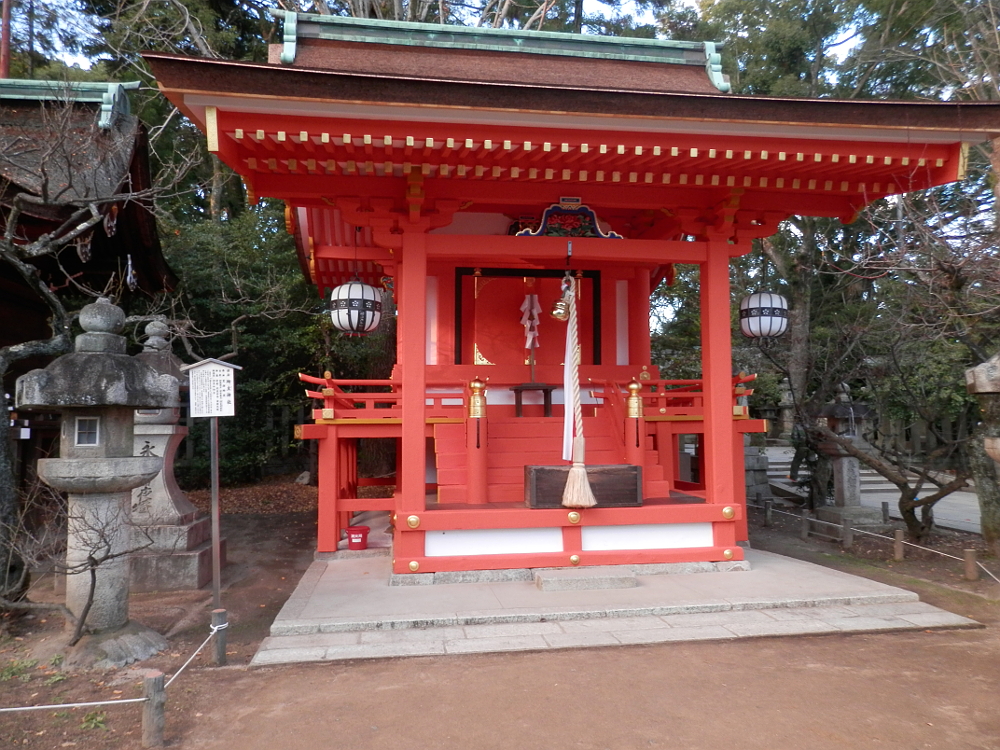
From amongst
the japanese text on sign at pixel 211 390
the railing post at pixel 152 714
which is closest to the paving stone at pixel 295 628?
the railing post at pixel 152 714

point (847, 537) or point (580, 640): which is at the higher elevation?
point (580, 640)

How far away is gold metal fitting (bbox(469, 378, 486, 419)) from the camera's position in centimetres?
660

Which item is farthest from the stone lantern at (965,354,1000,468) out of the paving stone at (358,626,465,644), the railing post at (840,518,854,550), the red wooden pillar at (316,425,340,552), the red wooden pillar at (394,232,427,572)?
the red wooden pillar at (316,425,340,552)

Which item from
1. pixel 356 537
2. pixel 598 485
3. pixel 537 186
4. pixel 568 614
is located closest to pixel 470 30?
pixel 537 186

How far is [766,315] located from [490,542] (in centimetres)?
423

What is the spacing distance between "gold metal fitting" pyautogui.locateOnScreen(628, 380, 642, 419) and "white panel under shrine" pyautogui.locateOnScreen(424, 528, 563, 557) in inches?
63.6

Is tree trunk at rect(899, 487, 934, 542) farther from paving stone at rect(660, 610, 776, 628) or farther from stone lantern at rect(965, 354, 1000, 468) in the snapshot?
paving stone at rect(660, 610, 776, 628)

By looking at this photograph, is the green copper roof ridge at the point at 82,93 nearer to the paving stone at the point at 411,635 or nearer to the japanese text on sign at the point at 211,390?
the japanese text on sign at the point at 211,390

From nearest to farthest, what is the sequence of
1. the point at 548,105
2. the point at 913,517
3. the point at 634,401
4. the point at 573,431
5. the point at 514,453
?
1. the point at 548,105
2. the point at 573,431
3. the point at 634,401
4. the point at 514,453
5. the point at 913,517

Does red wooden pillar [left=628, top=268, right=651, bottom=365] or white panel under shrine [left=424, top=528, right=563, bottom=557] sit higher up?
red wooden pillar [left=628, top=268, right=651, bottom=365]

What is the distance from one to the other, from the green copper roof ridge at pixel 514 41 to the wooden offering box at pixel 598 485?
4.52 m

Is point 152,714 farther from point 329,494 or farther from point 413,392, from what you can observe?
point 329,494

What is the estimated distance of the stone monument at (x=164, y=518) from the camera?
6.62 metres

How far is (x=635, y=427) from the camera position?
6.89m
